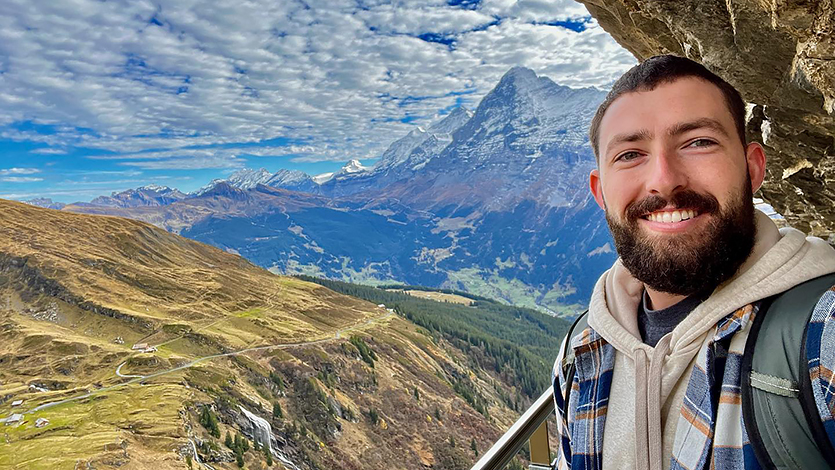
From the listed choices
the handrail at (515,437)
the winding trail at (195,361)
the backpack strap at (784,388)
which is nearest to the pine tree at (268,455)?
the winding trail at (195,361)

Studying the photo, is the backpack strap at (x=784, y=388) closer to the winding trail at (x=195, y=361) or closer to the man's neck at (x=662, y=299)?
the man's neck at (x=662, y=299)

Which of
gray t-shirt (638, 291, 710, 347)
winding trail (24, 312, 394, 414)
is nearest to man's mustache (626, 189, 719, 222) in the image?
gray t-shirt (638, 291, 710, 347)

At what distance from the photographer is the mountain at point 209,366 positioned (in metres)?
36.2

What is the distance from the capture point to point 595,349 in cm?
141

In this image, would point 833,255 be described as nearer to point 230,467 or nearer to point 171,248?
point 230,467

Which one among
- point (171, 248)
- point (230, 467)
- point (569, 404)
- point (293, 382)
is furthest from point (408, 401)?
point (569, 404)

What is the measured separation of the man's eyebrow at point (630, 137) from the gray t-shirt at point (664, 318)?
44 cm

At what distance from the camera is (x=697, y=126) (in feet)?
4.06

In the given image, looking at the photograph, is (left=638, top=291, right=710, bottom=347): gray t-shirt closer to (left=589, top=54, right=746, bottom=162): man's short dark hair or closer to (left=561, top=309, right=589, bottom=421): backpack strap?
(left=561, top=309, right=589, bottom=421): backpack strap

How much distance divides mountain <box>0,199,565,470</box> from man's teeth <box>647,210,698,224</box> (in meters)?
Answer: 35.0

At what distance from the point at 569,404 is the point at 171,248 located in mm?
95590

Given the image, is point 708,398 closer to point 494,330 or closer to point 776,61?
point 776,61

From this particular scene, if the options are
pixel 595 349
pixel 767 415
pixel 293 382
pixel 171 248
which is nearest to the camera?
pixel 767 415

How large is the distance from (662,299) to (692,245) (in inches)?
7.9
